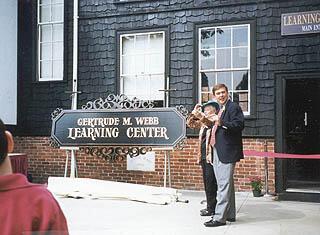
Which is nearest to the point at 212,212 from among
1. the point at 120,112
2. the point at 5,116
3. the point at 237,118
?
the point at 237,118

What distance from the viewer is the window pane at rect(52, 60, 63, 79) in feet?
33.7

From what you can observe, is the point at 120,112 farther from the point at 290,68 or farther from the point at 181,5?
the point at 290,68

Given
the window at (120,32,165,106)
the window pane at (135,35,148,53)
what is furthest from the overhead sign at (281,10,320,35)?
the window pane at (135,35,148,53)

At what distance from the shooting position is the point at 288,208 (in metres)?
7.05

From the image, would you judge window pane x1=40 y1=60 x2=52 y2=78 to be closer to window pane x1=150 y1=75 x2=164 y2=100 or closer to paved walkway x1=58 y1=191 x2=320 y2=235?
window pane x1=150 y1=75 x2=164 y2=100

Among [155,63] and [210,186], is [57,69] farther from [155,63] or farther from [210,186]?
[210,186]

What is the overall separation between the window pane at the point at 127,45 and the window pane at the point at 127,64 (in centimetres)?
11

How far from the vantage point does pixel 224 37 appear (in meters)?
8.84

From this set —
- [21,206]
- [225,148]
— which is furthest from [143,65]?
[21,206]

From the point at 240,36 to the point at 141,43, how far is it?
7.10 feet

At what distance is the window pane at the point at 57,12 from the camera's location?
10.3 m

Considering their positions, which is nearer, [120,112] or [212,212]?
[212,212]

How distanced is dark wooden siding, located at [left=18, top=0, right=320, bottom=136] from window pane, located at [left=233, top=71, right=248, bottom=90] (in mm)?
207

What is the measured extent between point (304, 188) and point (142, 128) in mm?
3227
